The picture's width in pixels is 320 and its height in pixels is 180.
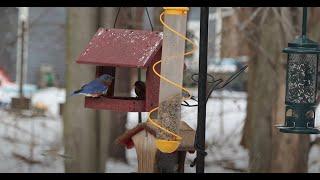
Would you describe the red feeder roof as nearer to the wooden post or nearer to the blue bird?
the blue bird

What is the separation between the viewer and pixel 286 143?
29.6 ft

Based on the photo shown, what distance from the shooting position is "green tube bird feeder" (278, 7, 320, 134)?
3.92 meters

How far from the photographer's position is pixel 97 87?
371 cm

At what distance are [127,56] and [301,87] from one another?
1080 mm

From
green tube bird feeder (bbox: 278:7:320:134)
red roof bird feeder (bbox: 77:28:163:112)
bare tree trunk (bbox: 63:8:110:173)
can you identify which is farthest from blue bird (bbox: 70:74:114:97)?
bare tree trunk (bbox: 63:8:110:173)

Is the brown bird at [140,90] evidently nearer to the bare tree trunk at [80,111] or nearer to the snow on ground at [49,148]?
the bare tree trunk at [80,111]

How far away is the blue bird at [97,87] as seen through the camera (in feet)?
12.1

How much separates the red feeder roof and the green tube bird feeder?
2.60 feet

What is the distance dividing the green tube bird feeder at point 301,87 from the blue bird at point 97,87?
3.26 ft

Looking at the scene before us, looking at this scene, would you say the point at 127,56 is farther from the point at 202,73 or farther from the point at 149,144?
the point at 202,73

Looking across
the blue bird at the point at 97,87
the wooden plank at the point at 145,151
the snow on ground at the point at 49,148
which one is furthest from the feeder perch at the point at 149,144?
the snow on ground at the point at 49,148

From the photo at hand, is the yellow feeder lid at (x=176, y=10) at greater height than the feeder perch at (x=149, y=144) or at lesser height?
greater

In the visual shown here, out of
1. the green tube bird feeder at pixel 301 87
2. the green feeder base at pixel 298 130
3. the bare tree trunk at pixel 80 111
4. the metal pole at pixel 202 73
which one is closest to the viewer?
the metal pole at pixel 202 73
